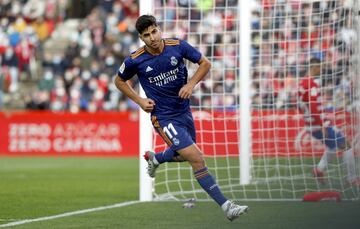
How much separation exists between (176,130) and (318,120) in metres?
4.67

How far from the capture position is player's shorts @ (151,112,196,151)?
375 inches

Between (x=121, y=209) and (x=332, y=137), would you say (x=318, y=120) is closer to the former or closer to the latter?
(x=332, y=137)

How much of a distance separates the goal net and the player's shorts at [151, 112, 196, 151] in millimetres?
3039

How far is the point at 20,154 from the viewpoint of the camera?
25562 mm

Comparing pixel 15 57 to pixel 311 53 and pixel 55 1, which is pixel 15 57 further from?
pixel 311 53

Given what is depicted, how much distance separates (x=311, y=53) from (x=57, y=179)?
5.62m

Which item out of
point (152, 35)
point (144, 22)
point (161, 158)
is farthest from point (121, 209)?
point (144, 22)

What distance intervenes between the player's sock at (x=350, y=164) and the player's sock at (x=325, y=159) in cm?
89

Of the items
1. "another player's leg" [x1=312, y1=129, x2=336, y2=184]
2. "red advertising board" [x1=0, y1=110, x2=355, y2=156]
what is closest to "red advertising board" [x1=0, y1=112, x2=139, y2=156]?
"red advertising board" [x1=0, y1=110, x2=355, y2=156]

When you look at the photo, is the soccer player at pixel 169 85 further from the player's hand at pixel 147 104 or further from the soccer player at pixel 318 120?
A: the soccer player at pixel 318 120

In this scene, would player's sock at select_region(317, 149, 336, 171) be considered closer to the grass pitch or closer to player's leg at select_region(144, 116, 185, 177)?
the grass pitch

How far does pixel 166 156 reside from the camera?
10.2m

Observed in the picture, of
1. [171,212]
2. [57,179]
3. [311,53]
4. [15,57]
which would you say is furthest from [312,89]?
[15,57]

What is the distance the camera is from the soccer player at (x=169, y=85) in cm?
942
